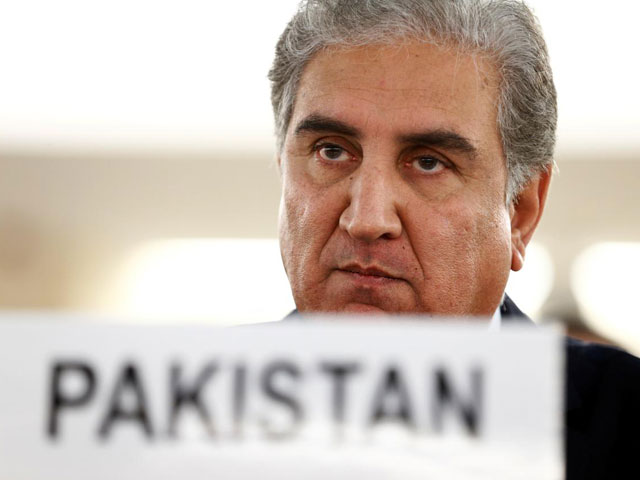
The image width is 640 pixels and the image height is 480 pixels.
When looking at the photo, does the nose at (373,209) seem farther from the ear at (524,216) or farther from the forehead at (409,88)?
the ear at (524,216)

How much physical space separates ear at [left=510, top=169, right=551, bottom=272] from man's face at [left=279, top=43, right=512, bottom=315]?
69 millimetres

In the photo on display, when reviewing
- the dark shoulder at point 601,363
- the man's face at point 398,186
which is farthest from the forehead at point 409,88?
the dark shoulder at point 601,363

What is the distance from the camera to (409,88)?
3.09 feet

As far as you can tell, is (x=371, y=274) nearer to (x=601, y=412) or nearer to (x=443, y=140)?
(x=443, y=140)

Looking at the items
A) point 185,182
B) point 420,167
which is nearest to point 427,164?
point 420,167

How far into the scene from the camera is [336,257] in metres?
0.96

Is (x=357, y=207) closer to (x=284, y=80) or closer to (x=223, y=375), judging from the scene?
(x=284, y=80)

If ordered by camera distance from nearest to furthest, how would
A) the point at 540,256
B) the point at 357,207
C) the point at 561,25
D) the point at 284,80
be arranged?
the point at 357,207 < the point at 284,80 < the point at 561,25 < the point at 540,256

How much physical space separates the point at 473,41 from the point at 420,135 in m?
0.15

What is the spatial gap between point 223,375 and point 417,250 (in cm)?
41

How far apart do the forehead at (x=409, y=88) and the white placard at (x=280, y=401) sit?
1.41 feet

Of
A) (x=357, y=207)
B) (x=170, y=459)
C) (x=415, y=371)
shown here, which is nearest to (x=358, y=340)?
(x=415, y=371)

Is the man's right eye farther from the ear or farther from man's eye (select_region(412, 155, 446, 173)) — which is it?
the ear

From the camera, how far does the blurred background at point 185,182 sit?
3.81m
